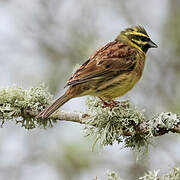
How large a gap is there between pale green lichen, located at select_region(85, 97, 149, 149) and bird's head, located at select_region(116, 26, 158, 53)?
1752mm

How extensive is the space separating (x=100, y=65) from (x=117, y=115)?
1376mm

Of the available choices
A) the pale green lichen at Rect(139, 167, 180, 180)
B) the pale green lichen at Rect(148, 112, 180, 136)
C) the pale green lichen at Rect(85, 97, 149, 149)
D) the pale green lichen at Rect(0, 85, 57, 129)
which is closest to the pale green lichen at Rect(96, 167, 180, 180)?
the pale green lichen at Rect(139, 167, 180, 180)

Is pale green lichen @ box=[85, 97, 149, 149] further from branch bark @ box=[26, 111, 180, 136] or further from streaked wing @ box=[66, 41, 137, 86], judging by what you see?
streaked wing @ box=[66, 41, 137, 86]

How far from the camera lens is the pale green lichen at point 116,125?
15.1 ft

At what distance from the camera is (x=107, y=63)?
6066mm

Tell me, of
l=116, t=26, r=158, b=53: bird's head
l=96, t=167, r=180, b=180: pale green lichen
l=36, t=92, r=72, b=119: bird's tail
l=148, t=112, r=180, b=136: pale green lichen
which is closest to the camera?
l=96, t=167, r=180, b=180: pale green lichen

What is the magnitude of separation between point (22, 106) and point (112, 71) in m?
1.48

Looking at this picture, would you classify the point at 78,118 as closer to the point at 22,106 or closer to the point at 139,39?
the point at 22,106

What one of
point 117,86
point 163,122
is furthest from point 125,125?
point 117,86

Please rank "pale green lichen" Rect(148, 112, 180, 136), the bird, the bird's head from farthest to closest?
the bird's head, the bird, "pale green lichen" Rect(148, 112, 180, 136)

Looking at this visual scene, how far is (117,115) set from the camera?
4.79m

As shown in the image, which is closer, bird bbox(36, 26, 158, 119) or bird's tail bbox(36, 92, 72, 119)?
bird's tail bbox(36, 92, 72, 119)

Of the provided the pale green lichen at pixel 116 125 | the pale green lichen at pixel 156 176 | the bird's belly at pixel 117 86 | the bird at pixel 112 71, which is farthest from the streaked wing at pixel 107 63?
the pale green lichen at pixel 156 176

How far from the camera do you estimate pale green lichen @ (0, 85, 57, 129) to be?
4918 mm
